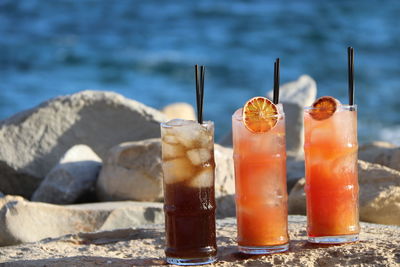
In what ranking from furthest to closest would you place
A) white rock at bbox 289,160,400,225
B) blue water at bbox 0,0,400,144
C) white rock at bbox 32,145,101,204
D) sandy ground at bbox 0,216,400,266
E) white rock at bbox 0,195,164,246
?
blue water at bbox 0,0,400,144 → white rock at bbox 32,145,101,204 → white rock at bbox 0,195,164,246 → white rock at bbox 289,160,400,225 → sandy ground at bbox 0,216,400,266

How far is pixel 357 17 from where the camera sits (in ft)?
61.7

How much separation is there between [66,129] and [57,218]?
140 centimetres

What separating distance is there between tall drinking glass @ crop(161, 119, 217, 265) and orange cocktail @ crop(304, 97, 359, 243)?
50 cm

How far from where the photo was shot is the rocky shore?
3567 mm

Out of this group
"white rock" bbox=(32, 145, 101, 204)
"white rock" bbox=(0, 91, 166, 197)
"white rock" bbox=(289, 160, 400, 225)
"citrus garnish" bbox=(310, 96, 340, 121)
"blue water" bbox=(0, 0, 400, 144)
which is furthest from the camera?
"blue water" bbox=(0, 0, 400, 144)

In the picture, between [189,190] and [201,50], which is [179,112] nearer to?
[189,190]

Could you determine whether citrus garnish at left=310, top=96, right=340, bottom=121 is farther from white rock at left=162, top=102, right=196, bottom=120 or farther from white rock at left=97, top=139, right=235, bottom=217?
white rock at left=162, top=102, right=196, bottom=120

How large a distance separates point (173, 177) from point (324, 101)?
0.76 meters

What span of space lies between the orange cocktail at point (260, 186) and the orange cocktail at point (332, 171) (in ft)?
0.61

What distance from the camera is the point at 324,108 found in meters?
3.53

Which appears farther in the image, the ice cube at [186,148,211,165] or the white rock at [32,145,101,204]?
the white rock at [32,145,101,204]

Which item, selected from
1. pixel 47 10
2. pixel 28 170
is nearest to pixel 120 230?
pixel 28 170

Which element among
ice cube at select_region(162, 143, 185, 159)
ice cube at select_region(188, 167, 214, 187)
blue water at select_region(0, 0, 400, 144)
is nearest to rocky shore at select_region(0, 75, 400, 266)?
ice cube at select_region(188, 167, 214, 187)

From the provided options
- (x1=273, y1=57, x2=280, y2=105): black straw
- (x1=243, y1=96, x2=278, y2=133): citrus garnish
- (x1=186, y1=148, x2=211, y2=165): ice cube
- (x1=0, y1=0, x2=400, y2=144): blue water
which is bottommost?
(x1=186, y1=148, x2=211, y2=165): ice cube
